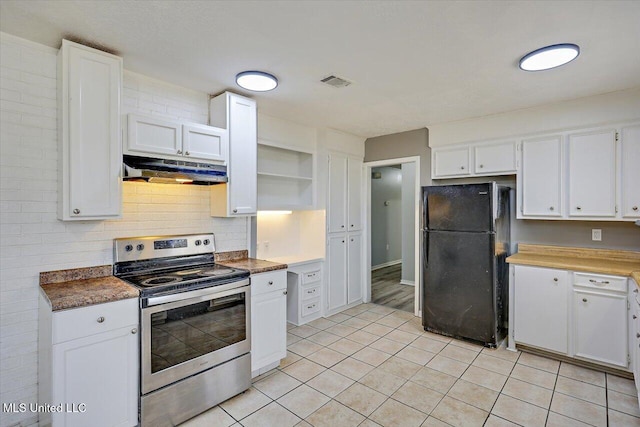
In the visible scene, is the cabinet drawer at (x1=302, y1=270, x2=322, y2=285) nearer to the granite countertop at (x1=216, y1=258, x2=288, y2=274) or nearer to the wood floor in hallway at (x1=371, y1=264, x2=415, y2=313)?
the granite countertop at (x1=216, y1=258, x2=288, y2=274)

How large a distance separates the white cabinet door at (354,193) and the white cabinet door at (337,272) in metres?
0.29

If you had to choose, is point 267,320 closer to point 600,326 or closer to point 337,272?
point 337,272

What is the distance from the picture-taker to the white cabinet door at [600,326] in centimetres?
265

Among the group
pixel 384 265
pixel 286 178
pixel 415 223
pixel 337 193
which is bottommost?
pixel 384 265

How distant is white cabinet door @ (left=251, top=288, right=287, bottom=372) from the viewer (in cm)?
266

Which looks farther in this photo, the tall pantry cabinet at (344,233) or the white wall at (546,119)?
the tall pantry cabinet at (344,233)

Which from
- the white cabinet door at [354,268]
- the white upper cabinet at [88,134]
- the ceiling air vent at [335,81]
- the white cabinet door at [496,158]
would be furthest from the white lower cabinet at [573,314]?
the white upper cabinet at [88,134]

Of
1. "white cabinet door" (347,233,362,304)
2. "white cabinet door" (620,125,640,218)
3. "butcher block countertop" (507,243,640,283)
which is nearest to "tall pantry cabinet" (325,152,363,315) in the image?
"white cabinet door" (347,233,362,304)

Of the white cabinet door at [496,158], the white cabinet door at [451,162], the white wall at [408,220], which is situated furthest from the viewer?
the white wall at [408,220]

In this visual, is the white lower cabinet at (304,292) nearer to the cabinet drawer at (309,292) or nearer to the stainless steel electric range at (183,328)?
the cabinet drawer at (309,292)

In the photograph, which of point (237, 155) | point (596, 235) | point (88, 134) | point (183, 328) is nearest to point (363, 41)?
point (237, 155)

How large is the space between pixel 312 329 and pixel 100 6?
3.40 metres

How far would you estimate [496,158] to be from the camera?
140 inches

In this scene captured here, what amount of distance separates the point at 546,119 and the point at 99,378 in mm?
4221
